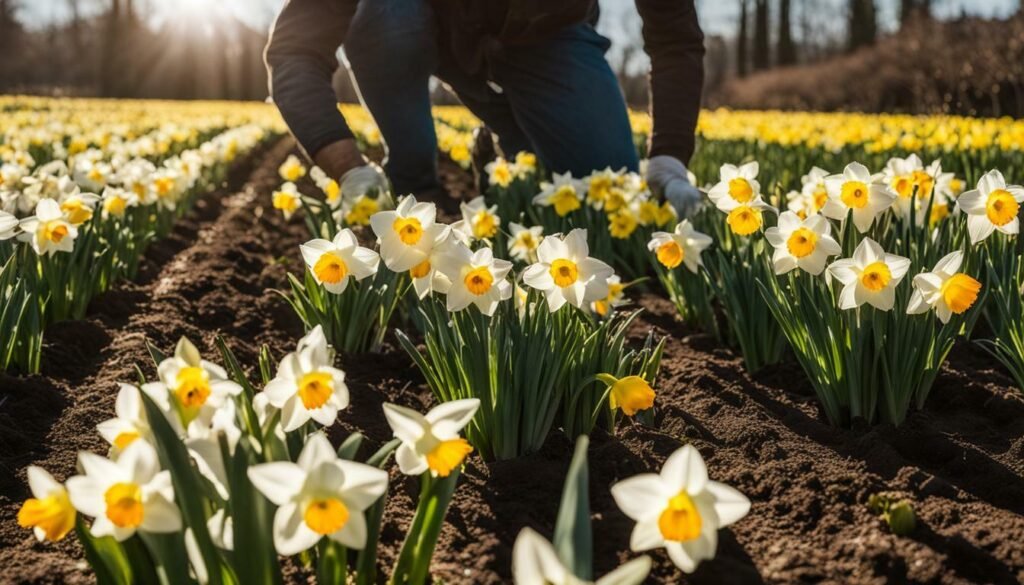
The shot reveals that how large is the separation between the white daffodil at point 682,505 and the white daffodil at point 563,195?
242cm

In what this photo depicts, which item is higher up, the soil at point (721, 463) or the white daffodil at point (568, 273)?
the white daffodil at point (568, 273)

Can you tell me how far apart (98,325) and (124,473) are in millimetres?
1940

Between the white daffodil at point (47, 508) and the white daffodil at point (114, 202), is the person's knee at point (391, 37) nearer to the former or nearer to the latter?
the white daffodil at point (114, 202)

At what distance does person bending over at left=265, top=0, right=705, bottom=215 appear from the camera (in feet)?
11.7

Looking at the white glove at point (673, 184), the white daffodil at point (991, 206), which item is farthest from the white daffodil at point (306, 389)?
the white glove at point (673, 184)

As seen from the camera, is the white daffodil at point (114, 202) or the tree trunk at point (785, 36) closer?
the white daffodil at point (114, 202)

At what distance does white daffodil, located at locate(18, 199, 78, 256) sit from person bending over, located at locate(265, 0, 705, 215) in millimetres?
1230

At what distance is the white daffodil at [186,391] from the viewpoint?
1277 mm

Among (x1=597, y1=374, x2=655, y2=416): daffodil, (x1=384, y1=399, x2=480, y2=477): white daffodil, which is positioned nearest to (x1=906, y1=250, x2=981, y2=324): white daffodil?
(x1=597, y1=374, x2=655, y2=416): daffodil

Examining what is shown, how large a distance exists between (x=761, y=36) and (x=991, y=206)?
36.7 m

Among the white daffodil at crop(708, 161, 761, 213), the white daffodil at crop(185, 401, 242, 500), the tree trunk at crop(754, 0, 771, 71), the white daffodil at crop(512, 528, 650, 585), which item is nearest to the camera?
the white daffodil at crop(512, 528, 650, 585)

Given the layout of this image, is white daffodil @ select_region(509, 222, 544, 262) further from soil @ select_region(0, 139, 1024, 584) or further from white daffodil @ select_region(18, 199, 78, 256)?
white daffodil @ select_region(18, 199, 78, 256)

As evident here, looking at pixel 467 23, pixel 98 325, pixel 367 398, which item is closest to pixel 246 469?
pixel 367 398

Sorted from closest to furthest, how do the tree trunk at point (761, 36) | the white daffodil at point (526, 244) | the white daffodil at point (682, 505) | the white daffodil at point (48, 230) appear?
the white daffodil at point (682, 505)
the white daffodil at point (48, 230)
the white daffodil at point (526, 244)
the tree trunk at point (761, 36)
